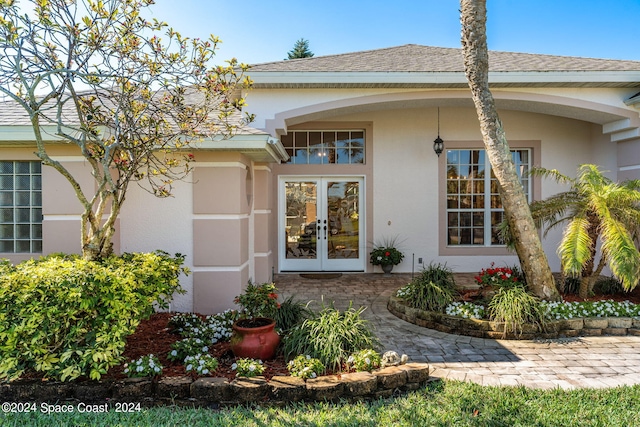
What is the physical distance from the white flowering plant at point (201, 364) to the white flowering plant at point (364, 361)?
4.29ft

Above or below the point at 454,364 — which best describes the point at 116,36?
above

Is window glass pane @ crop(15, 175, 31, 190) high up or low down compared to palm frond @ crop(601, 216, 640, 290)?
up

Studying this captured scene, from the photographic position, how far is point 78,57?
386cm

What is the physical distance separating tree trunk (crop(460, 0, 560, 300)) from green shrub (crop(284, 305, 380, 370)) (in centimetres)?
287

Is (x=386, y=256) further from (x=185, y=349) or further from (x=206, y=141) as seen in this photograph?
(x=185, y=349)

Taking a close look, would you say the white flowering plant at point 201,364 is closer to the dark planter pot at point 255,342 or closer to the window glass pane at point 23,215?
the dark planter pot at point 255,342

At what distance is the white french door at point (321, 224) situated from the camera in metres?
9.26

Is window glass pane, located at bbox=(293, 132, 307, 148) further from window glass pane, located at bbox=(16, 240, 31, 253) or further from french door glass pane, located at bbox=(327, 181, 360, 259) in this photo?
window glass pane, located at bbox=(16, 240, 31, 253)

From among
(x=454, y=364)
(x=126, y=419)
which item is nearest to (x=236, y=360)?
(x=126, y=419)

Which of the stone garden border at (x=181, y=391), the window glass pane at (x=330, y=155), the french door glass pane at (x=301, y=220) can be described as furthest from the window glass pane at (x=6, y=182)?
the window glass pane at (x=330, y=155)

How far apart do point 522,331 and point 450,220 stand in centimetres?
475

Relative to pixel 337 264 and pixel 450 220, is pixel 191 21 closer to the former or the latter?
pixel 337 264

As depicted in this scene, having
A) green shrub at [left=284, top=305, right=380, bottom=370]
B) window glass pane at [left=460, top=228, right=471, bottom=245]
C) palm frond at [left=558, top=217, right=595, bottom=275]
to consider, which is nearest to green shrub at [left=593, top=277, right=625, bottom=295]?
palm frond at [left=558, top=217, right=595, bottom=275]

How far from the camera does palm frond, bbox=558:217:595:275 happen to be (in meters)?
4.98
